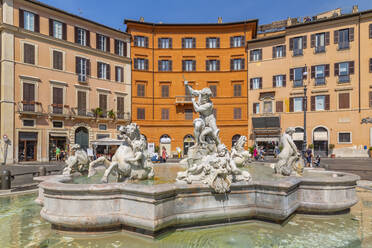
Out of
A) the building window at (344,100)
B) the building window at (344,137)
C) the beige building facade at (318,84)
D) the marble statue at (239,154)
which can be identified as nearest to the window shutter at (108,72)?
the beige building facade at (318,84)

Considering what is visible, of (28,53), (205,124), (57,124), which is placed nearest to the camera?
(205,124)

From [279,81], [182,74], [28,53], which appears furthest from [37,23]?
[279,81]

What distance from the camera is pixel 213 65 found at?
34.8m

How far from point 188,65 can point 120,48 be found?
9436 millimetres

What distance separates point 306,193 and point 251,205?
1.40m

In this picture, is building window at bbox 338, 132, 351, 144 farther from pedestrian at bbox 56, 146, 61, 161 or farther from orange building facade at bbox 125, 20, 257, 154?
pedestrian at bbox 56, 146, 61, 161

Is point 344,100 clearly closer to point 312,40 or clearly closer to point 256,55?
point 312,40

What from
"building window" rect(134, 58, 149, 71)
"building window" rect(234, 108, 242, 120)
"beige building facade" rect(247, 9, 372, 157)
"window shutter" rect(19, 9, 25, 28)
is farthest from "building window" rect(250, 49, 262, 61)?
"window shutter" rect(19, 9, 25, 28)

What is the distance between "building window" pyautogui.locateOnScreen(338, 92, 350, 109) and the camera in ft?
93.2

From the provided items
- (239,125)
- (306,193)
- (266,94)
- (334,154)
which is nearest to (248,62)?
(266,94)

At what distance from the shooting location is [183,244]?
4.12m

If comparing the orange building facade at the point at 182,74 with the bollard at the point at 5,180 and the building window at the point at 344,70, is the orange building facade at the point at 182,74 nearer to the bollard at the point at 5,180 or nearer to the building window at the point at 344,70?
the building window at the point at 344,70

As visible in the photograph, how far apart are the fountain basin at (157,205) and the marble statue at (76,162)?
178cm

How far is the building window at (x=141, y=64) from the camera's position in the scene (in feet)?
112
